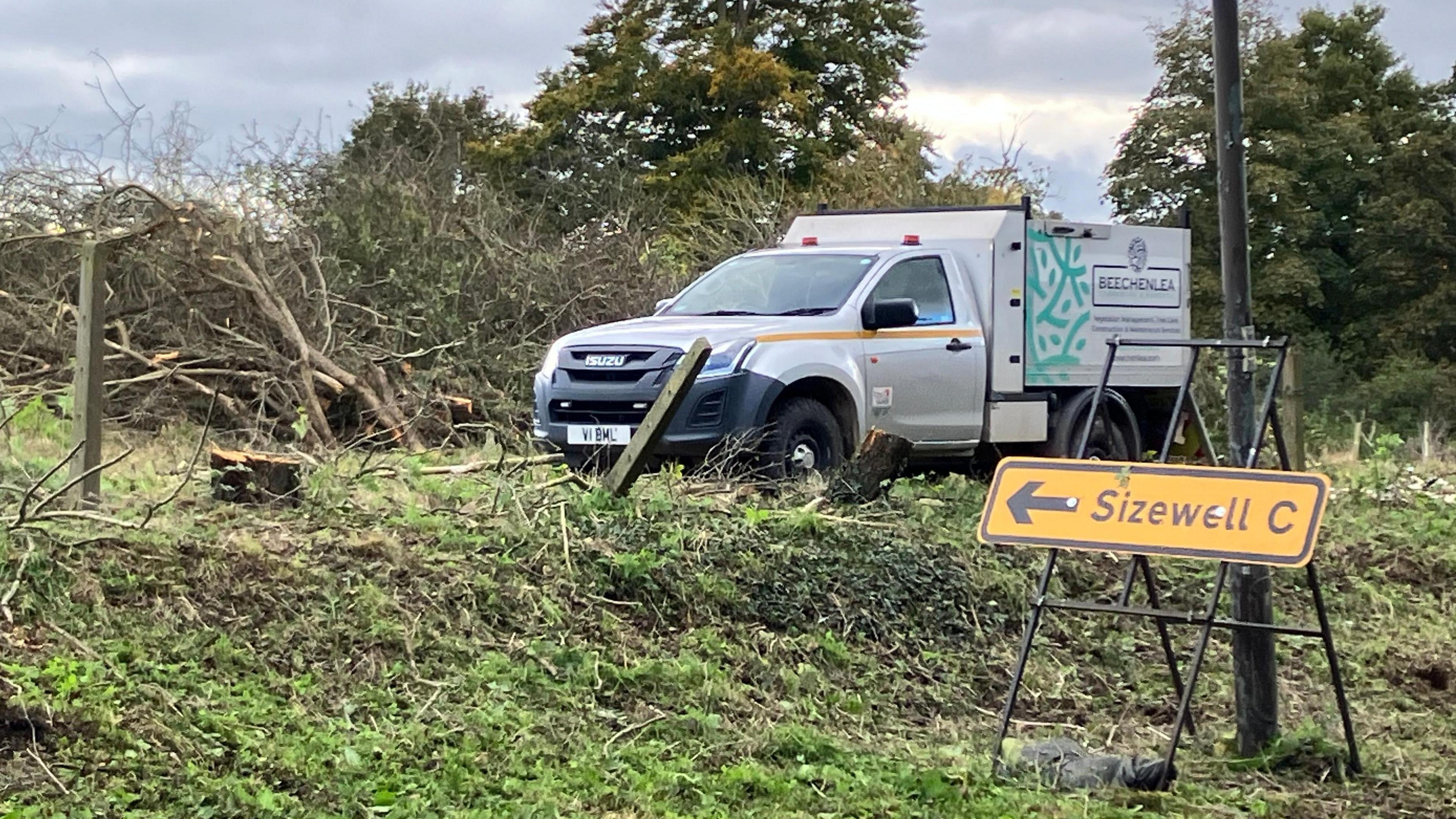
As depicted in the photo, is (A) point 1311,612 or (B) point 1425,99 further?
Answer: (B) point 1425,99

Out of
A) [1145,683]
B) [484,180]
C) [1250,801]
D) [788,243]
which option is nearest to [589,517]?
[1145,683]

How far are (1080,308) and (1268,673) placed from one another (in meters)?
6.78

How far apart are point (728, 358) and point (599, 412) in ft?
3.15

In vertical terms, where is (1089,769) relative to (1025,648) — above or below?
below

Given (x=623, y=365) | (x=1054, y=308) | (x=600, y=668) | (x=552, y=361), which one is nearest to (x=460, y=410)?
(x=552, y=361)

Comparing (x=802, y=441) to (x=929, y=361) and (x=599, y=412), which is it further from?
(x=929, y=361)

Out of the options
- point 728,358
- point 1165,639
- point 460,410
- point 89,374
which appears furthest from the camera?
point 460,410

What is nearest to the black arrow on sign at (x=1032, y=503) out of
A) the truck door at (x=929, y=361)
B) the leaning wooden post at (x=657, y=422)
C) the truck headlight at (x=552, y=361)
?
the leaning wooden post at (x=657, y=422)

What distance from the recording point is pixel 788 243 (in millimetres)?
13359

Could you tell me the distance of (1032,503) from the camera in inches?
252

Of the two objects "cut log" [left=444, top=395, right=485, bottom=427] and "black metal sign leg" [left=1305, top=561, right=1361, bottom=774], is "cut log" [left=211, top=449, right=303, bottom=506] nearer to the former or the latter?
"black metal sign leg" [left=1305, top=561, right=1361, bottom=774]

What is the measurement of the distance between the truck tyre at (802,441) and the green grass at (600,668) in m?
0.42

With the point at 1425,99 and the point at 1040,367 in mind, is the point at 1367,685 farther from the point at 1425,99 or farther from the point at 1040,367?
the point at 1425,99

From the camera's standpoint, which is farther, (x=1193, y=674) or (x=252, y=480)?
(x=252, y=480)
